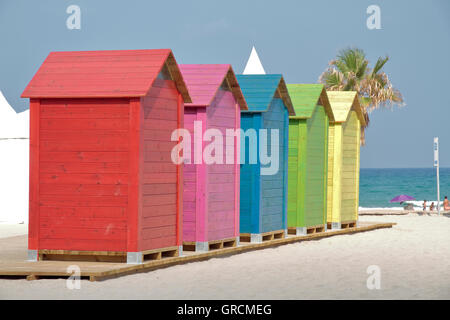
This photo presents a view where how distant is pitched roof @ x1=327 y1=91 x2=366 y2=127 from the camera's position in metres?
20.8

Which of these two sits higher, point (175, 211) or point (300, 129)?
point (300, 129)

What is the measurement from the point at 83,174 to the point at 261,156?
4834 millimetres

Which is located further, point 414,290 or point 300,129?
point 300,129

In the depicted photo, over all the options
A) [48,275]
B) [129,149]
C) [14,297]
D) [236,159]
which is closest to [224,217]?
[236,159]

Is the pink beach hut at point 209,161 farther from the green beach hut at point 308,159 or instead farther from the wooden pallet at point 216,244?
the green beach hut at point 308,159

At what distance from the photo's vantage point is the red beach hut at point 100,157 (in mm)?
12539

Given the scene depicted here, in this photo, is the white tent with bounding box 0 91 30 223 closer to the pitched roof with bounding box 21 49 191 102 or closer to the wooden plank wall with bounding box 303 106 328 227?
the wooden plank wall with bounding box 303 106 328 227

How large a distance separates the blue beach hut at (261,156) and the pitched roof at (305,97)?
1045 millimetres

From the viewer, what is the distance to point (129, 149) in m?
12.5

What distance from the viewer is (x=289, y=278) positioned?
12.4m

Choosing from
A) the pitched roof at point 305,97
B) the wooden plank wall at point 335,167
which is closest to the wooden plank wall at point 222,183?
the pitched roof at point 305,97

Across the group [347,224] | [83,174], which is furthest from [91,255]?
[347,224]

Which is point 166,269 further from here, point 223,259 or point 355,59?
point 355,59
